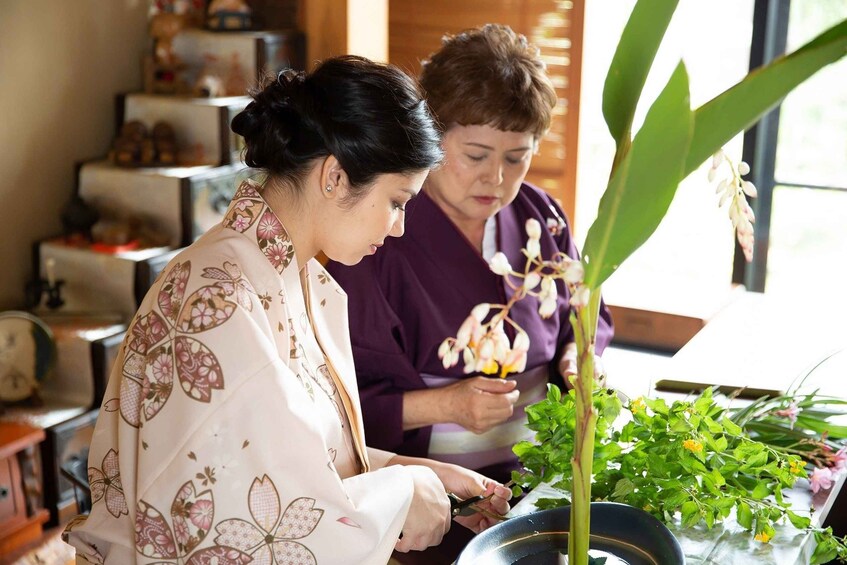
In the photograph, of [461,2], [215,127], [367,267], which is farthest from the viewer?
[461,2]

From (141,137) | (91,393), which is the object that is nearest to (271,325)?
(91,393)

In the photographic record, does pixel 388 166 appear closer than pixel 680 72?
No

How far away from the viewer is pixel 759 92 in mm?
867

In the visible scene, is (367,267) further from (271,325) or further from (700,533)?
(700,533)

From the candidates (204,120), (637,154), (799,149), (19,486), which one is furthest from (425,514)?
(799,149)

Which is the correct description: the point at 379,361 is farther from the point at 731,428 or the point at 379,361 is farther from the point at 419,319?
the point at 731,428

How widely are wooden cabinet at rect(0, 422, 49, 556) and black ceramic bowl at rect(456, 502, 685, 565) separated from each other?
2169mm

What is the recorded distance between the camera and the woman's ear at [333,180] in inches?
51.1

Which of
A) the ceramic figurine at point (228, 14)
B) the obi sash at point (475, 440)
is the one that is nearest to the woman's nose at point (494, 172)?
the obi sash at point (475, 440)

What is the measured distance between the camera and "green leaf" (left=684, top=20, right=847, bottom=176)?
2.79 feet

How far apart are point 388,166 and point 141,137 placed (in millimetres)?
2371

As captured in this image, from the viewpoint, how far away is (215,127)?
11.2ft

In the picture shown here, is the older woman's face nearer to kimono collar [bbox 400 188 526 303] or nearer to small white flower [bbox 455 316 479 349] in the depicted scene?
kimono collar [bbox 400 188 526 303]

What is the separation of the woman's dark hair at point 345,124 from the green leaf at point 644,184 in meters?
0.43
